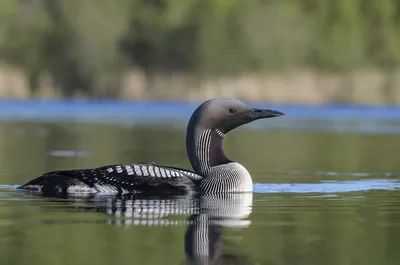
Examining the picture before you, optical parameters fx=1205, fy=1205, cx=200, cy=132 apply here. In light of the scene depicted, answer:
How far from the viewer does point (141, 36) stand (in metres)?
46.7

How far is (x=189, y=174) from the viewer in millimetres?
9375

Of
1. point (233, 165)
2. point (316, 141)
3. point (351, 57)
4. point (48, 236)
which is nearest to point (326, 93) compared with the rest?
point (351, 57)

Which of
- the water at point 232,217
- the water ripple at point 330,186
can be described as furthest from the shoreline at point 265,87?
the water ripple at point 330,186

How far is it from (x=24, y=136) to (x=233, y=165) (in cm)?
1236

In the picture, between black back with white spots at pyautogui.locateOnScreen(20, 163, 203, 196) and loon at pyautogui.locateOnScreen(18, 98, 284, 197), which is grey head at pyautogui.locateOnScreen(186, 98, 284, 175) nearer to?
loon at pyautogui.locateOnScreen(18, 98, 284, 197)

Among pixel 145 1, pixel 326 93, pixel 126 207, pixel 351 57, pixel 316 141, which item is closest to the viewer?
pixel 126 207

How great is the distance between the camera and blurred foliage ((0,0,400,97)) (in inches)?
1681

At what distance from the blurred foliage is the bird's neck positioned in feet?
100

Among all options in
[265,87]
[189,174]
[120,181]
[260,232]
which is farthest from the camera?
[265,87]

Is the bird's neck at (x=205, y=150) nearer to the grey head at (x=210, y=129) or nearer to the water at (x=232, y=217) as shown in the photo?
the grey head at (x=210, y=129)

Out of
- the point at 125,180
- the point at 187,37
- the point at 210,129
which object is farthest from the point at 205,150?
the point at 187,37

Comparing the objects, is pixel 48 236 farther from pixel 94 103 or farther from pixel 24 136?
pixel 94 103

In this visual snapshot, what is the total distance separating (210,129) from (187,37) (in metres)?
36.6

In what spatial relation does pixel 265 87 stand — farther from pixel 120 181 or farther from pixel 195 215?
pixel 195 215
